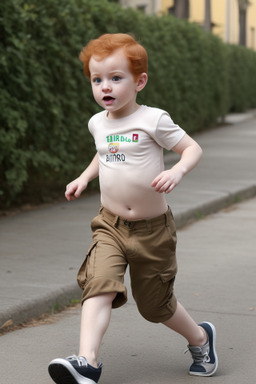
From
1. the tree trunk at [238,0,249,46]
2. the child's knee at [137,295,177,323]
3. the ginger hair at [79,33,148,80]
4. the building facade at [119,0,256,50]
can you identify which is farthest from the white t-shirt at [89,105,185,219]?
the building facade at [119,0,256,50]

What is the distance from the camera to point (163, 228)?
424 centimetres

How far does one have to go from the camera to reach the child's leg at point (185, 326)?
14.2 feet

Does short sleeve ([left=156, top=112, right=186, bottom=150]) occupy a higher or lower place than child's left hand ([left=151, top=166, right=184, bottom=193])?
higher

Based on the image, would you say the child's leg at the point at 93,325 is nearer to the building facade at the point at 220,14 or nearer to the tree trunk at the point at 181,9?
Answer: the tree trunk at the point at 181,9

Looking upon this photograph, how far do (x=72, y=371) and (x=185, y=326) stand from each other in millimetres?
740

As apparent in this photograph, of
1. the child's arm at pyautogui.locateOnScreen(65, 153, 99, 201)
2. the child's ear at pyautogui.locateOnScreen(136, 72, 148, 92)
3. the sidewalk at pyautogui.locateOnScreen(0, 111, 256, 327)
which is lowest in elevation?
the sidewalk at pyautogui.locateOnScreen(0, 111, 256, 327)

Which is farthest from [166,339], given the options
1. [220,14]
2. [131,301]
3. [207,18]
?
[220,14]

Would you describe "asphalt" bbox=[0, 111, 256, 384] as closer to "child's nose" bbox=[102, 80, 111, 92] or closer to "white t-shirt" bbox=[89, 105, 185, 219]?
"white t-shirt" bbox=[89, 105, 185, 219]

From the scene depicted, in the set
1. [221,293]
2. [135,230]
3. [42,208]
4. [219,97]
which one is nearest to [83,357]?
[135,230]

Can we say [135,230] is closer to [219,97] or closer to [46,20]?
[46,20]

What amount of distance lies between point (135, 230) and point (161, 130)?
1.59ft

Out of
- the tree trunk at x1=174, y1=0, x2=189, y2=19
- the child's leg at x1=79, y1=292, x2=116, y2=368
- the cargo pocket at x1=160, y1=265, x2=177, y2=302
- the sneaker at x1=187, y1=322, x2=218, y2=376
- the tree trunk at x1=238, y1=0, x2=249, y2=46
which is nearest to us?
the child's leg at x1=79, y1=292, x2=116, y2=368

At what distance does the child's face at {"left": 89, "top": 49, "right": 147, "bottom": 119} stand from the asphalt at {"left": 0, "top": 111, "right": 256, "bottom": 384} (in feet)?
4.43

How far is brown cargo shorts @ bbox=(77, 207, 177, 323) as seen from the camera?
414 centimetres
